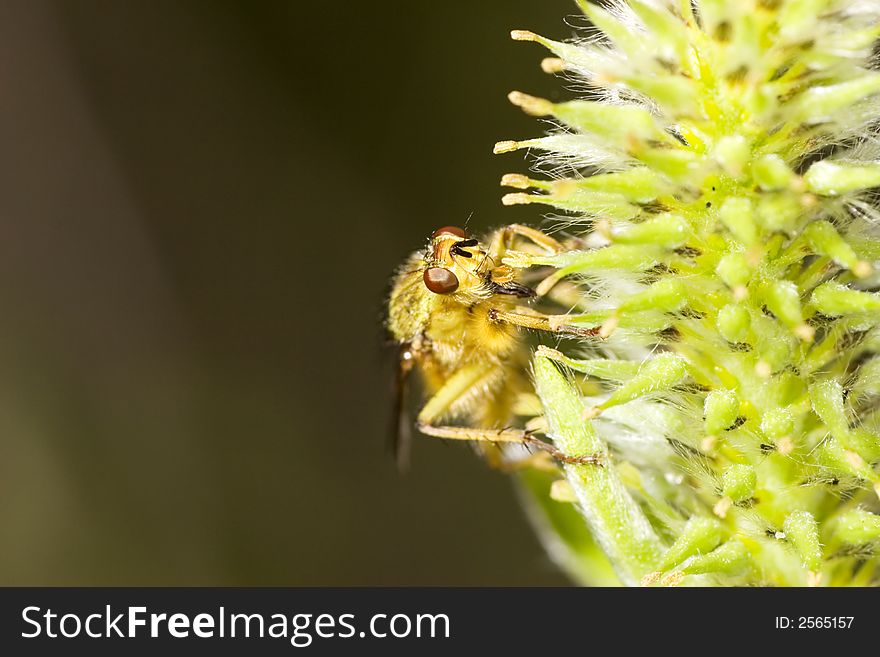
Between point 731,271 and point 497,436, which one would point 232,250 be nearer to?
point 497,436

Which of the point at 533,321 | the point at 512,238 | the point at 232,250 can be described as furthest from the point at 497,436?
the point at 232,250

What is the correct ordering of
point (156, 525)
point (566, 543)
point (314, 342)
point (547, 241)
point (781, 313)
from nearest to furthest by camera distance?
point (781, 313) → point (547, 241) → point (566, 543) → point (156, 525) → point (314, 342)

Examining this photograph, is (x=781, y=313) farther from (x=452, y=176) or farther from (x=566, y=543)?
(x=452, y=176)

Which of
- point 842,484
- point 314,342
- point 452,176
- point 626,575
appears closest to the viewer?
point 842,484

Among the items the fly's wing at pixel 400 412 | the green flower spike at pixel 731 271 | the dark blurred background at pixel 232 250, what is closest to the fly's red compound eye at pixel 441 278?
the green flower spike at pixel 731 271

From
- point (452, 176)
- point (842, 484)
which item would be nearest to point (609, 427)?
point (842, 484)

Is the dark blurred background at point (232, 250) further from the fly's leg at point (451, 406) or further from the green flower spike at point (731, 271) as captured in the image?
the green flower spike at point (731, 271)
